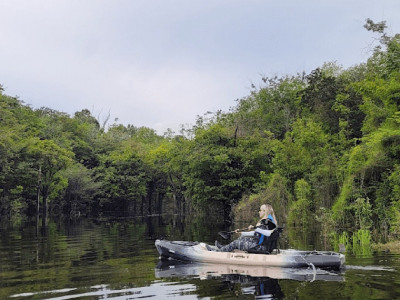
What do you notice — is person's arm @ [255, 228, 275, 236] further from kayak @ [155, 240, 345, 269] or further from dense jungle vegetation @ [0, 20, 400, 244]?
dense jungle vegetation @ [0, 20, 400, 244]

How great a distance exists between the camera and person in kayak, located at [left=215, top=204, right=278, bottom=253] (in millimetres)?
10992

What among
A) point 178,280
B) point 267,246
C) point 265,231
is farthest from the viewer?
point 267,246

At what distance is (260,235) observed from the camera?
11.3m

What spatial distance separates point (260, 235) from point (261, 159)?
975 inches

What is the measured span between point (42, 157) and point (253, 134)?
18.7m

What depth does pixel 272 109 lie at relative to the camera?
41.4m

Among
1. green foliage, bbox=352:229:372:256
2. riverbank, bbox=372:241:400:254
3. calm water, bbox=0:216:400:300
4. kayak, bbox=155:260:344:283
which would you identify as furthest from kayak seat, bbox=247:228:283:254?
riverbank, bbox=372:241:400:254

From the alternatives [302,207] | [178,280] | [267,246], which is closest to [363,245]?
[267,246]

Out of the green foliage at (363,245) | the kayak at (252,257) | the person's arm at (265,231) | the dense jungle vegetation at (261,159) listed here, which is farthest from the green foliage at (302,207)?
the person's arm at (265,231)

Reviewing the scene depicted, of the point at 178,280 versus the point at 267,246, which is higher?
the point at 267,246

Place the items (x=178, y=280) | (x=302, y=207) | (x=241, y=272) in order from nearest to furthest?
(x=178, y=280) → (x=241, y=272) → (x=302, y=207)

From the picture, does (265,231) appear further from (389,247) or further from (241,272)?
(389,247)

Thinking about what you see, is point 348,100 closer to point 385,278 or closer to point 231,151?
point 231,151

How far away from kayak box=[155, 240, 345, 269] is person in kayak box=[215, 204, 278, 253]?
20 cm
